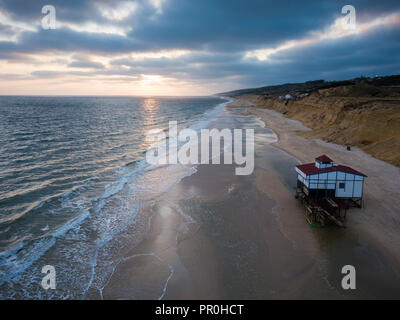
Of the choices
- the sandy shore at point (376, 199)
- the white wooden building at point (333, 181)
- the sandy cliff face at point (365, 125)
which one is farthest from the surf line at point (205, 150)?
the sandy cliff face at point (365, 125)

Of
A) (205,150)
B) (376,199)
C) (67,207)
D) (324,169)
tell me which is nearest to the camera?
(324,169)

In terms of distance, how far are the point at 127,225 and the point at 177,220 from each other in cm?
305

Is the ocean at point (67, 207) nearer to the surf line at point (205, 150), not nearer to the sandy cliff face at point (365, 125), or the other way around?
the surf line at point (205, 150)

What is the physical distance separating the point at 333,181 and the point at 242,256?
8.74 meters

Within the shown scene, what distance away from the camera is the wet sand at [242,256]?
9758 mm

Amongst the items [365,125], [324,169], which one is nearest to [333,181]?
[324,169]

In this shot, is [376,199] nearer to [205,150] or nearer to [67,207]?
[205,150]

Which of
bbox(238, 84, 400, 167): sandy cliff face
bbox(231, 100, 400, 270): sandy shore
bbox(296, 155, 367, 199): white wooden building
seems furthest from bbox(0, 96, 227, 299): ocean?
bbox(238, 84, 400, 167): sandy cliff face

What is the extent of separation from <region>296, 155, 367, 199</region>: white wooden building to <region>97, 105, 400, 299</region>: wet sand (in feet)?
6.06

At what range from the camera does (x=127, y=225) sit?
48.3 ft

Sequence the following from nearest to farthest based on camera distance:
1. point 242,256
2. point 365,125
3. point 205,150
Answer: point 242,256 < point 365,125 < point 205,150

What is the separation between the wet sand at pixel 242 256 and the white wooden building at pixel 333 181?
1.85 m

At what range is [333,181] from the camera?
Answer: 16078 mm
